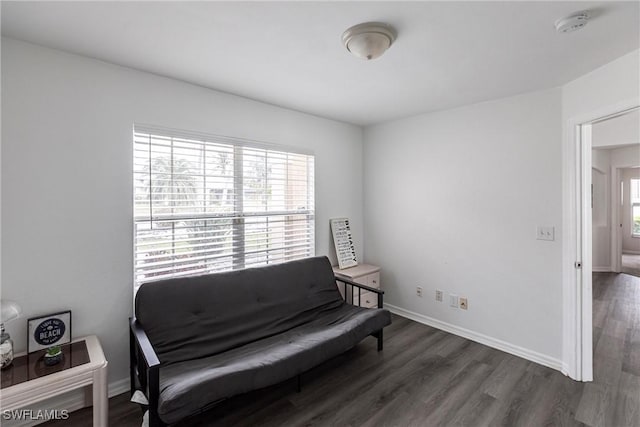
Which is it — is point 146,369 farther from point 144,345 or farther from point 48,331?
point 48,331

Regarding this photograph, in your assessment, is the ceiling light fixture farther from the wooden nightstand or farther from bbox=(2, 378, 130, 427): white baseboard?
bbox=(2, 378, 130, 427): white baseboard

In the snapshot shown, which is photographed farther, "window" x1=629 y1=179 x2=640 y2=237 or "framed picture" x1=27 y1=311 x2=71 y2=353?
"window" x1=629 y1=179 x2=640 y2=237

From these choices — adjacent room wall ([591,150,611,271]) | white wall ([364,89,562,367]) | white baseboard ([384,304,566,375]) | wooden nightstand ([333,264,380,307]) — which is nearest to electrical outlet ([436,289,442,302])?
white wall ([364,89,562,367])

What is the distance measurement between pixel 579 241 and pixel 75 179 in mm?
3822

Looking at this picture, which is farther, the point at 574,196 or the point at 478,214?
the point at 478,214

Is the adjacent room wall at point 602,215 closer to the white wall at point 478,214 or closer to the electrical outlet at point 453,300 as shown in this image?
the white wall at point 478,214

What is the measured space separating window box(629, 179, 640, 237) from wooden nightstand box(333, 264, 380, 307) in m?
6.91

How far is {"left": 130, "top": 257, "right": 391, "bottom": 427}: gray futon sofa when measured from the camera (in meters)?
1.69

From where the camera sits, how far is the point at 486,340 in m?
3.02

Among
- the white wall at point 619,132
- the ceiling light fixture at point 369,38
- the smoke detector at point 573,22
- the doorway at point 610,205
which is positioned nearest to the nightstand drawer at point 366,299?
the ceiling light fixture at point 369,38

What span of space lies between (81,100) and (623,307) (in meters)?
6.28

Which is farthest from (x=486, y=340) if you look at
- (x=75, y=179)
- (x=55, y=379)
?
(x=75, y=179)

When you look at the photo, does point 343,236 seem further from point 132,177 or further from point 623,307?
point 623,307

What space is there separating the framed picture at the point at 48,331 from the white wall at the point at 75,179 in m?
0.07
